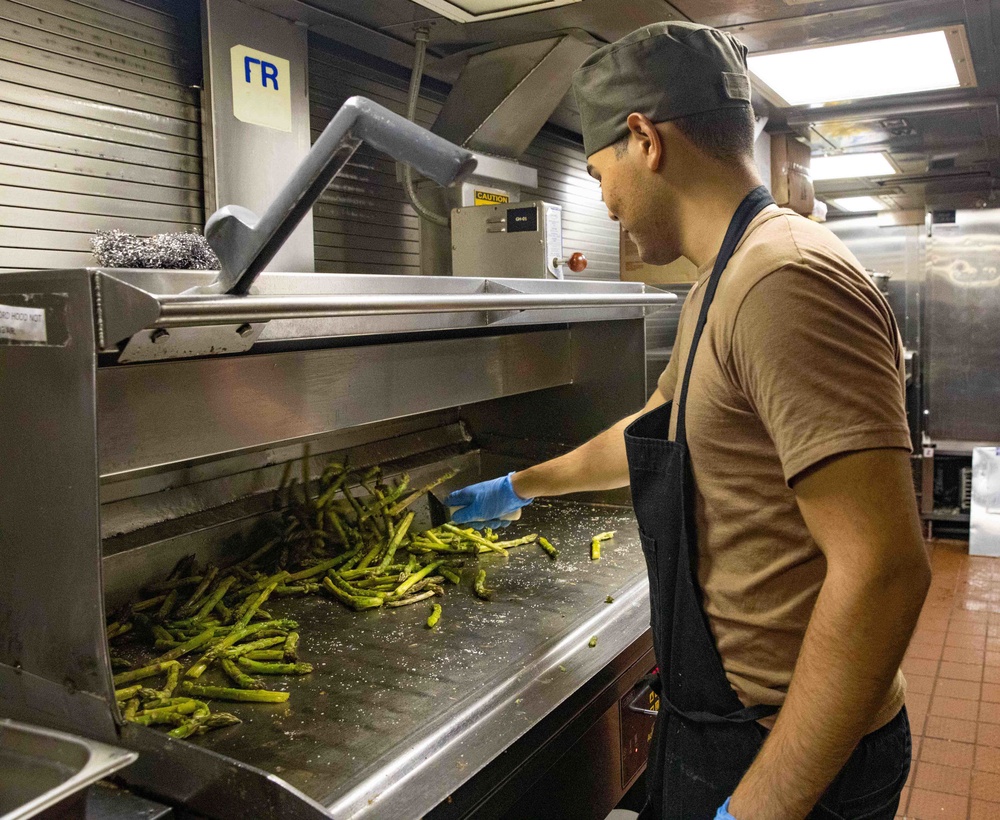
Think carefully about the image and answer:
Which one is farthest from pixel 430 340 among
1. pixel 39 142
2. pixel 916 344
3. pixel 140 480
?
pixel 916 344

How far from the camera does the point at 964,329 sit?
679 cm

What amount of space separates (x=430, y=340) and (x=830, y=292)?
1.24 m

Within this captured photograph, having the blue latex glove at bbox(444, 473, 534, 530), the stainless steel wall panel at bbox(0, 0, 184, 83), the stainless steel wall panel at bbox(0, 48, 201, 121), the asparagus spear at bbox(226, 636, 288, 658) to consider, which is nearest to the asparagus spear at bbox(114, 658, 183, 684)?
the asparagus spear at bbox(226, 636, 288, 658)

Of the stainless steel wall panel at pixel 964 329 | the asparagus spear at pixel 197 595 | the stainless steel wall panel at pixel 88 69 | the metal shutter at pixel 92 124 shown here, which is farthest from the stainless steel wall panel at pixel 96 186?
A: the stainless steel wall panel at pixel 964 329

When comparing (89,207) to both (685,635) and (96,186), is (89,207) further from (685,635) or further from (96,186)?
(685,635)

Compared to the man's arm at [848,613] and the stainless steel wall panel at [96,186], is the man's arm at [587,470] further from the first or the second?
the stainless steel wall panel at [96,186]

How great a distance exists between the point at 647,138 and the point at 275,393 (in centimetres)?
85

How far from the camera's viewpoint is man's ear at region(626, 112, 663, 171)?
4.33 ft

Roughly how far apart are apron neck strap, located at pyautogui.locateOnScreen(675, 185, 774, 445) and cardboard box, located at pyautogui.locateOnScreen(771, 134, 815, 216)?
3.25 meters

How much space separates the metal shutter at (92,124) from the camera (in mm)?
1780

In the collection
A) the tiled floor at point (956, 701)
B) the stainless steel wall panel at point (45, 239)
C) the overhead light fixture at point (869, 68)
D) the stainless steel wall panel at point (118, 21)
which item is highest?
the overhead light fixture at point (869, 68)

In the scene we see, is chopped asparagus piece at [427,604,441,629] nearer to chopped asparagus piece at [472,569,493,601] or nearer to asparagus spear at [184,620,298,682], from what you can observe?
chopped asparagus piece at [472,569,493,601]

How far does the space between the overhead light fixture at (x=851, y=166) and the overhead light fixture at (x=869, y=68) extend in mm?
1625

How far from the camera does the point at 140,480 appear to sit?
1.91 m
